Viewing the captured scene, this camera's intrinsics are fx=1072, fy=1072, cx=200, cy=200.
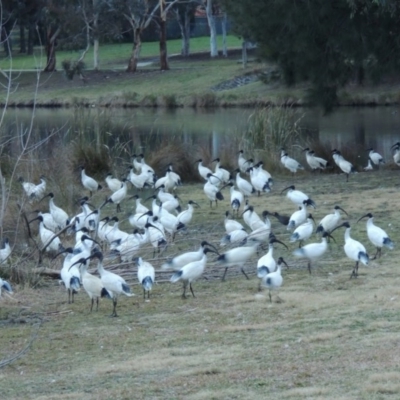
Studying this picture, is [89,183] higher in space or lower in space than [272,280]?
lower

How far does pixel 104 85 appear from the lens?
5194 centimetres

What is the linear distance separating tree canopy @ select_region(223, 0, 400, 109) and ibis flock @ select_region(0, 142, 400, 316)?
2102mm

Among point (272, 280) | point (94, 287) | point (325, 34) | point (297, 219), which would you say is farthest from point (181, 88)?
point (272, 280)

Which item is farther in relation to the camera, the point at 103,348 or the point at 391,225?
the point at 391,225

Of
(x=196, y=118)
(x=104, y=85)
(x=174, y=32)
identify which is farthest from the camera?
(x=174, y=32)

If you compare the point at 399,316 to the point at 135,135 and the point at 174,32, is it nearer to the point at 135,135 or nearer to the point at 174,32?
the point at 135,135

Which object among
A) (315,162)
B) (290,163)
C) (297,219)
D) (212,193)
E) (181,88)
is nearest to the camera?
(297,219)

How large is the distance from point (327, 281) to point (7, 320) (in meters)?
3.14

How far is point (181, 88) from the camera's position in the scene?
159 ft

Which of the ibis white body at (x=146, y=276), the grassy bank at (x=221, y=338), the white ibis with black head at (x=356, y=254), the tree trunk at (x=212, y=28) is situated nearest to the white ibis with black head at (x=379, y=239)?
the grassy bank at (x=221, y=338)

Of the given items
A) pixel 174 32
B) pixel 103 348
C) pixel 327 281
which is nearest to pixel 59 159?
pixel 327 281

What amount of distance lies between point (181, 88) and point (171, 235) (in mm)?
34963

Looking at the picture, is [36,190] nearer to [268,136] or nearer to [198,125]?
[268,136]

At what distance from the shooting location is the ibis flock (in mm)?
10312
